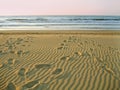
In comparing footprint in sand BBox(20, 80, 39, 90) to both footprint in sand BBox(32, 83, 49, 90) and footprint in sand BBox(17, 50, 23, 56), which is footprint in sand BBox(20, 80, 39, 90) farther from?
footprint in sand BBox(17, 50, 23, 56)

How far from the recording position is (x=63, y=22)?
10.8 ft

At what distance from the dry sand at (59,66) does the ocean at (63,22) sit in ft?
2.04

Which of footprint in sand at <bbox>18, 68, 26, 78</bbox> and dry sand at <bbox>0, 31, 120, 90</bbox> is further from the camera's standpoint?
footprint in sand at <bbox>18, 68, 26, 78</bbox>

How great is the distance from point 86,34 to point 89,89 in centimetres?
189

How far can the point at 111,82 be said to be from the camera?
1433mm

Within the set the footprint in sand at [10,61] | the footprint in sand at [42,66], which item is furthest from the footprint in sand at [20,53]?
the footprint in sand at [42,66]

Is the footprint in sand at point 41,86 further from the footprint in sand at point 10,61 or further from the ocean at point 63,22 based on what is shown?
the ocean at point 63,22

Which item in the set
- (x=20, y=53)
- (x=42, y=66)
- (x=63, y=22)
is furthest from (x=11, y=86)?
(x=63, y=22)

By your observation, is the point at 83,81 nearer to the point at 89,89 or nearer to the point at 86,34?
the point at 89,89

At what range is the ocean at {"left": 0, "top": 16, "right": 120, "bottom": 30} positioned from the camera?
3.24 m

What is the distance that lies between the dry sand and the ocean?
622mm

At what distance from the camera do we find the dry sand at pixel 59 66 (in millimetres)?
1410

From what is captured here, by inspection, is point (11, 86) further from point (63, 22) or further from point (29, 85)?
point (63, 22)

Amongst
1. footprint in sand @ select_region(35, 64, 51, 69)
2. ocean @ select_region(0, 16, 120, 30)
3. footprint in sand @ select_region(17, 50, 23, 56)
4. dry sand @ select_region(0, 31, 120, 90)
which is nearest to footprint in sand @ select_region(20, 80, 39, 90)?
dry sand @ select_region(0, 31, 120, 90)
